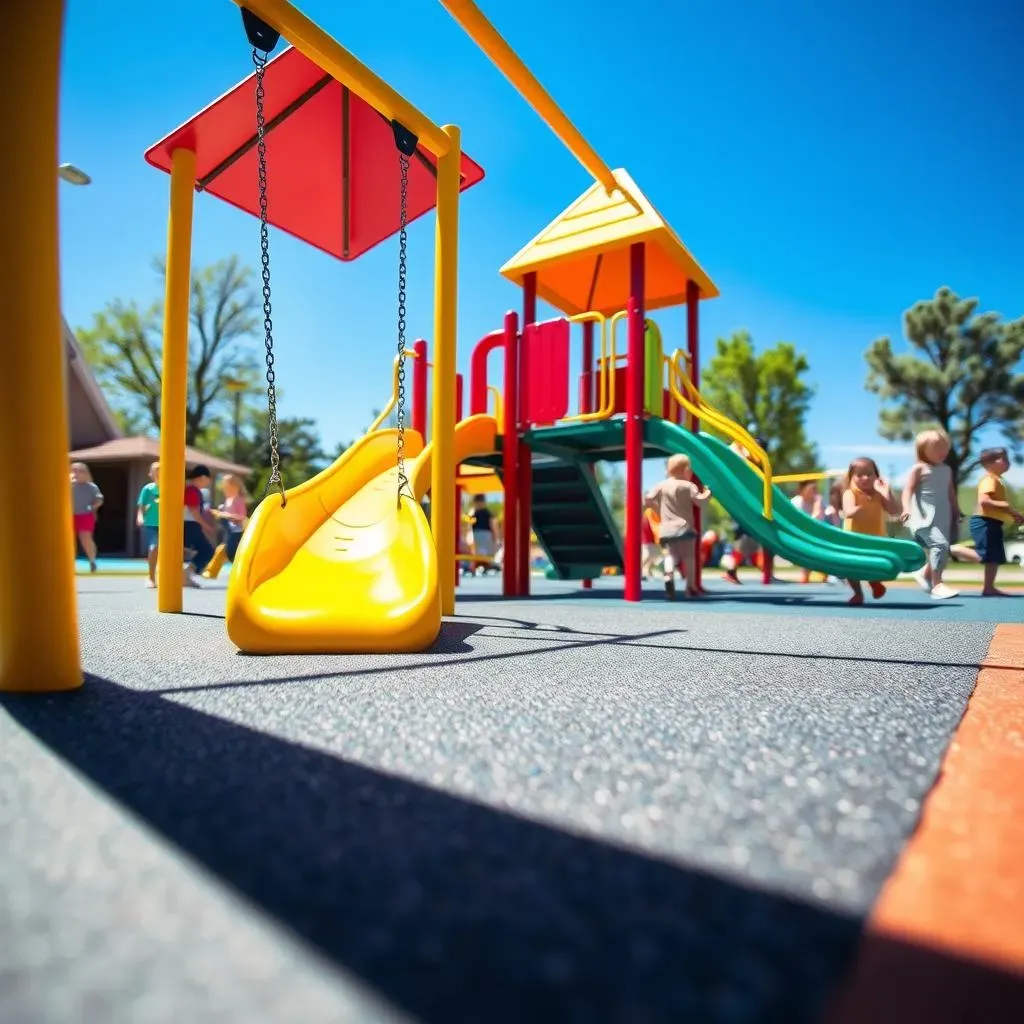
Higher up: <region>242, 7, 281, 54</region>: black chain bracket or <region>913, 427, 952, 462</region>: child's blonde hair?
<region>242, 7, 281, 54</region>: black chain bracket

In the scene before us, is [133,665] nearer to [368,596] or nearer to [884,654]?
[368,596]

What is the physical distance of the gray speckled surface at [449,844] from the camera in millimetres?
755

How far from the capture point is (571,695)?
7.27 ft

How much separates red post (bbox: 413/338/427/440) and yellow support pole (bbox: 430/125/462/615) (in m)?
3.82

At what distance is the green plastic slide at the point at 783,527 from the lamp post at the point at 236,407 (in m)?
27.7

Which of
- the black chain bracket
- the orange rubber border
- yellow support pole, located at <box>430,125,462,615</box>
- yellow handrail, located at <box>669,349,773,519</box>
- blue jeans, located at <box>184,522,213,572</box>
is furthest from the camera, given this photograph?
blue jeans, located at <box>184,522,213,572</box>

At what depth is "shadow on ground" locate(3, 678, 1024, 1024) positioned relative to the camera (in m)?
0.74

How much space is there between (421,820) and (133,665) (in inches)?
81.7

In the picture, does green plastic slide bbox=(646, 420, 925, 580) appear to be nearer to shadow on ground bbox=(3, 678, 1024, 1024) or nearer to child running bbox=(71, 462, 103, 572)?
shadow on ground bbox=(3, 678, 1024, 1024)

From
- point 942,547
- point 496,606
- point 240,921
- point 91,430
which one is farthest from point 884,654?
point 91,430

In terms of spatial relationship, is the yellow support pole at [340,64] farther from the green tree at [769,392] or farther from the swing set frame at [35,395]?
the green tree at [769,392]

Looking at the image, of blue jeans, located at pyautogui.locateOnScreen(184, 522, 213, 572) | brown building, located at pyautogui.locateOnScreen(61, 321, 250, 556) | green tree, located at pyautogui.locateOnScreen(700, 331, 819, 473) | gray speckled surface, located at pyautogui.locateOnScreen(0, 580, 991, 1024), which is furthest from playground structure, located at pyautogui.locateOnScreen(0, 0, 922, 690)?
green tree, located at pyautogui.locateOnScreen(700, 331, 819, 473)

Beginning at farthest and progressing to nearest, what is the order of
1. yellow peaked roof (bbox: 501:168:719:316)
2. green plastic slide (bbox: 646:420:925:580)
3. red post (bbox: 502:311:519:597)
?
red post (bbox: 502:311:519:597) < yellow peaked roof (bbox: 501:168:719:316) < green plastic slide (bbox: 646:420:925:580)

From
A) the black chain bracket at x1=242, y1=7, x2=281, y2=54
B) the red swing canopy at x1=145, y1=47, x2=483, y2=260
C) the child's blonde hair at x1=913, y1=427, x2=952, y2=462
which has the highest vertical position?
the red swing canopy at x1=145, y1=47, x2=483, y2=260
